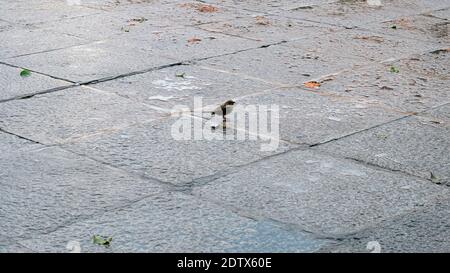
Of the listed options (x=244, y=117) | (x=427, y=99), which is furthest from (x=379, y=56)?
(x=244, y=117)

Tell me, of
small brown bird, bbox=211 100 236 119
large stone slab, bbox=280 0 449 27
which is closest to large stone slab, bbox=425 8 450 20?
large stone slab, bbox=280 0 449 27

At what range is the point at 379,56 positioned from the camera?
25.8 feet

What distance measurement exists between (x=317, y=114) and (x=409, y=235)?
2001 millimetres

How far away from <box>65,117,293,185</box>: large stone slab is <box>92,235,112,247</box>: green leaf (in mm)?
819

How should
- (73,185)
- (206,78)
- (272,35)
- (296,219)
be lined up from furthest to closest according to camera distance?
(272,35), (206,78), (73,185), (296,219)

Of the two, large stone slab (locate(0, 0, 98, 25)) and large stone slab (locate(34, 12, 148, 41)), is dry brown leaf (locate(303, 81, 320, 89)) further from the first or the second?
large stone slab (locate(0, 0, 98, 25))

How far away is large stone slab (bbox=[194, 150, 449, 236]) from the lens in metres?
4.41

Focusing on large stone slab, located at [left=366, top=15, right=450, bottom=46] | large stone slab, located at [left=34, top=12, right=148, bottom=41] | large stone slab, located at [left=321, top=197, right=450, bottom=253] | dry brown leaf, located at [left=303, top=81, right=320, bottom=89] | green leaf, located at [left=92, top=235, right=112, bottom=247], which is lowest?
large stone slab, located at [left=321, top=197, right=450, bottom=253]

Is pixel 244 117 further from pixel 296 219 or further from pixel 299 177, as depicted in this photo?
pixel 296 219

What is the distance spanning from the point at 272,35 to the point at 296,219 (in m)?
4.52

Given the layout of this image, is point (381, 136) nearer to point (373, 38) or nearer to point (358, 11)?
point (373, 38)

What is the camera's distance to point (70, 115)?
19.5 ft

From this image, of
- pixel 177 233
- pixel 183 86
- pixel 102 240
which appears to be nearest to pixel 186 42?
pixel 183 86

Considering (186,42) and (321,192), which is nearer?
(321,192)
